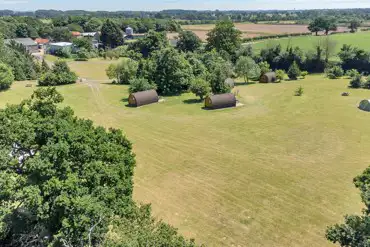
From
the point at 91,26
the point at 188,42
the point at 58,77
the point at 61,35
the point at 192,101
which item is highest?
the point at 91,26

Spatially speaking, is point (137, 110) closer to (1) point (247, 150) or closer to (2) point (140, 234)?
(1) point (247, 150)

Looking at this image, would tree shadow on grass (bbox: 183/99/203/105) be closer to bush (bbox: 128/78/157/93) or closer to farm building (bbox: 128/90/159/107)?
farm building (bbox: 128/90/159/107)

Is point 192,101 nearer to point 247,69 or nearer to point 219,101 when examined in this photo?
point 219,101

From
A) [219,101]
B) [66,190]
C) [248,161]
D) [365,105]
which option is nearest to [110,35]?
[219,101]

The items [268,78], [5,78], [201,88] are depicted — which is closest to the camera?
[201,88]

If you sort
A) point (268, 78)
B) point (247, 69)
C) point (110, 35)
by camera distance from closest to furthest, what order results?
point (247, 69), point (268, 78), point (110, 35)

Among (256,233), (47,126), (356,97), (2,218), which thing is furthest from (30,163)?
(356,97)
